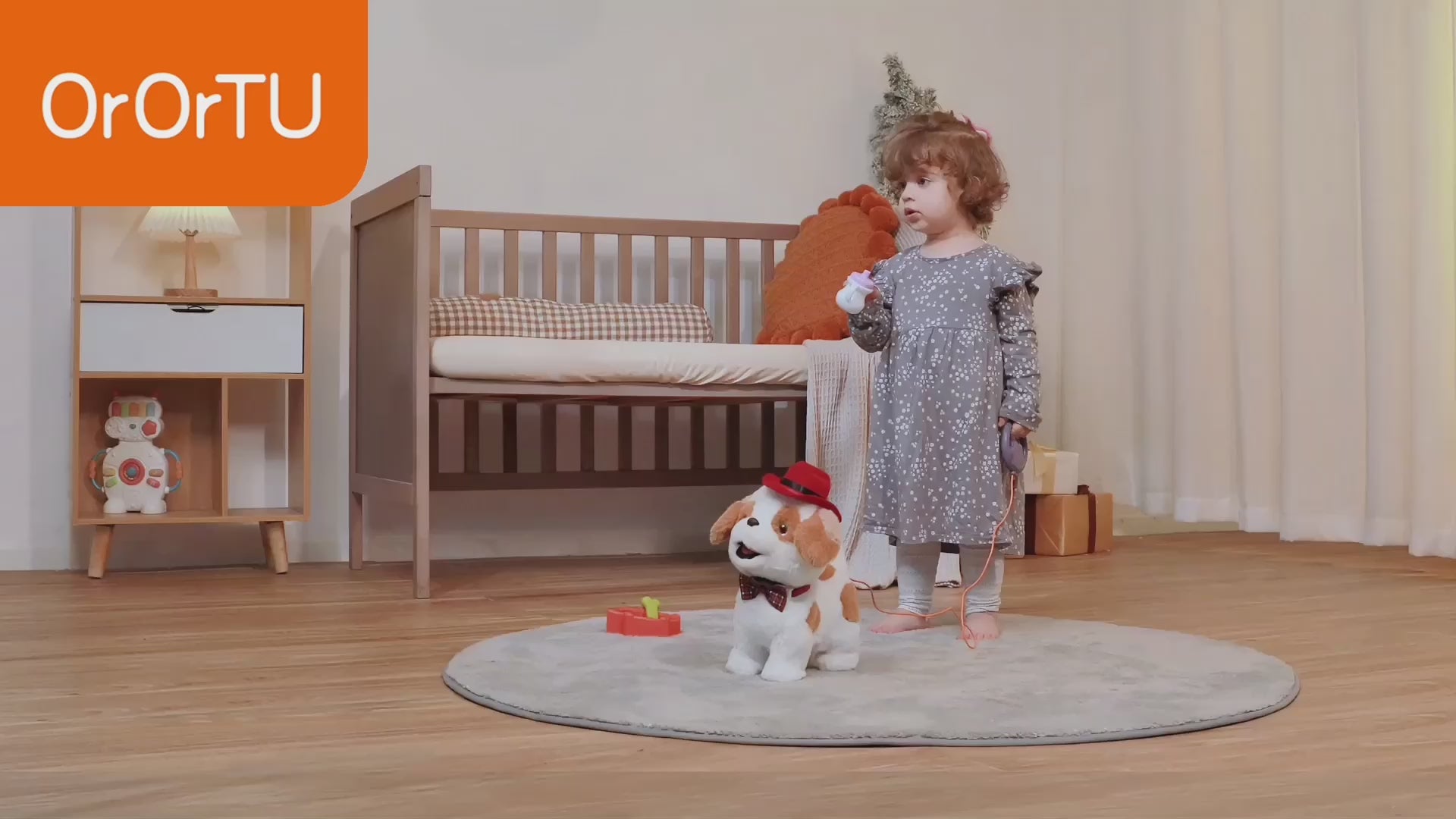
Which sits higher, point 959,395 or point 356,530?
point 959,395

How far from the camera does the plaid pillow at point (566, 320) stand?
2703mm

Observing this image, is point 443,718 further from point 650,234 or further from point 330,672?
point 650,234

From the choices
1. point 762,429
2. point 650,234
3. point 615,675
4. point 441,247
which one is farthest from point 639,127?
point 615,675

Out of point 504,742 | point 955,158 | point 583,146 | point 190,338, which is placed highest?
point 583,146

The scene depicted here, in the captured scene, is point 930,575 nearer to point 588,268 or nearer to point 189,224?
point 588,268

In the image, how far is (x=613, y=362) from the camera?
2.38 m

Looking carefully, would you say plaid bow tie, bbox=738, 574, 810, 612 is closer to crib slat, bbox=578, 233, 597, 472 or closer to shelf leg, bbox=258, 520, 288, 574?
shelf leg, bbox=258, 520, 288, 574

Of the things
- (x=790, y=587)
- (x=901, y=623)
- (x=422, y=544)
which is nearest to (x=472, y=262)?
(x=422, y=544)

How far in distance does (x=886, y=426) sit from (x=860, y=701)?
0.62m

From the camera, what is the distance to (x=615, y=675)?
4.79ft

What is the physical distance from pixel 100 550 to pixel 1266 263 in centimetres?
250

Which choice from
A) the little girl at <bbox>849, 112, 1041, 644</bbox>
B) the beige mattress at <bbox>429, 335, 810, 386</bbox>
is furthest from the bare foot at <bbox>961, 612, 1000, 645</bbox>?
the beige mattress at <bbox>429, 335, 810, 386</bbox>

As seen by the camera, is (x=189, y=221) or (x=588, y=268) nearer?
(x=189, y=221)

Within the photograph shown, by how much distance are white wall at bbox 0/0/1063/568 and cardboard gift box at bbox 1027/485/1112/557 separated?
1.63ft
